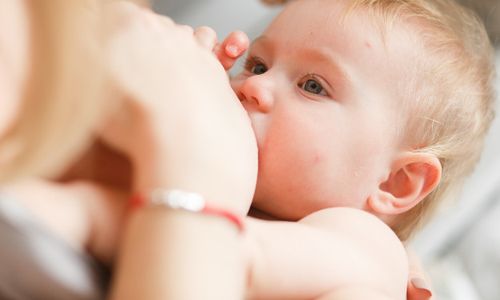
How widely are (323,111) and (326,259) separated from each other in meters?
0.24

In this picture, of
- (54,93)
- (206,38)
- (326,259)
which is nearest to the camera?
(54,93)

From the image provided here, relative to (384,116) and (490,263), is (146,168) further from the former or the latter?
(490,263)

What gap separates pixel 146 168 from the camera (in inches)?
24.0

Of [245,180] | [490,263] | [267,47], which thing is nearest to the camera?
[245,180]

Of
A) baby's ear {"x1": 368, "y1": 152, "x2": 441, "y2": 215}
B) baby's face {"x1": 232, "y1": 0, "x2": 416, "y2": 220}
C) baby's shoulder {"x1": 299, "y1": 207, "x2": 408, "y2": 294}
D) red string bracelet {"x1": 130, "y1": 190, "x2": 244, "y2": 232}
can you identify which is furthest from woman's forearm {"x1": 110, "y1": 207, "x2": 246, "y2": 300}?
baby's ear {"x1": 368, "y1": 152, "x2": 441, "y2": 215}

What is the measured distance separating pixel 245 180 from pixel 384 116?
1.11ft

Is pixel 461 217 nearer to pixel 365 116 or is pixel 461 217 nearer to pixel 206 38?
pixel 365 116

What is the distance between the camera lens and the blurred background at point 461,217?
146 cm

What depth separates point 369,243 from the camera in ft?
2.64

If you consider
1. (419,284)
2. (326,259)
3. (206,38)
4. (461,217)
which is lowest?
(461,217)

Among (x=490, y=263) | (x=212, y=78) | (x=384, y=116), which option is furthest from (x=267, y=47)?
(x=490, y=263)

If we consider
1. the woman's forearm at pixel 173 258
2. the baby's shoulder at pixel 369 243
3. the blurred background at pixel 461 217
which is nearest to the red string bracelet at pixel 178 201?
the woman's forearm at pixel 173 258

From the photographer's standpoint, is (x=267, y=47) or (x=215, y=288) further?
(x=267, y=47)

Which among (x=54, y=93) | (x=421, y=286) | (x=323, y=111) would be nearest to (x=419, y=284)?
(x=421, y=286)
